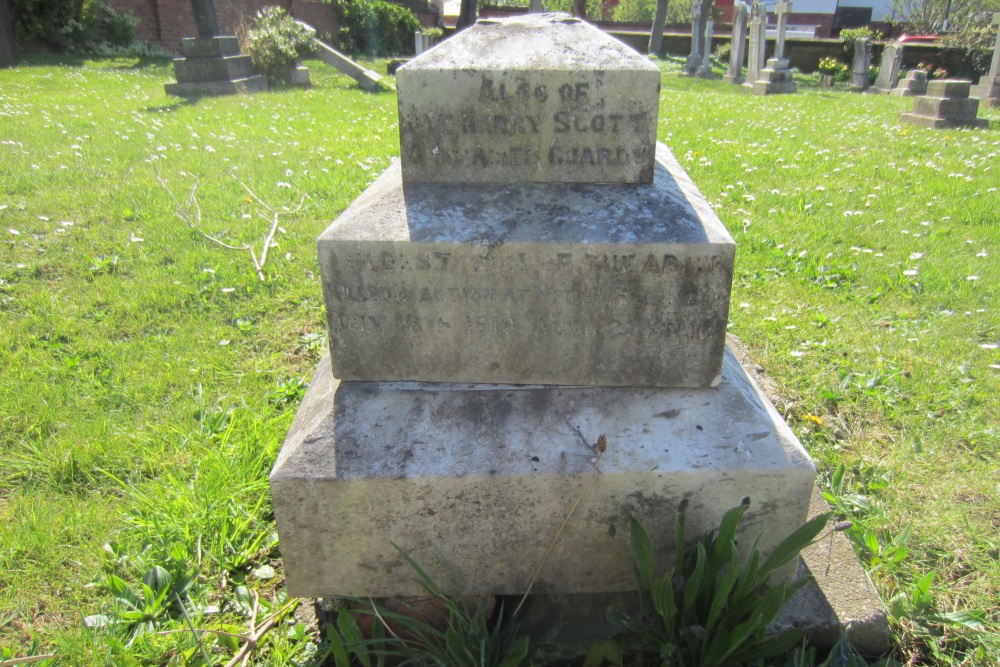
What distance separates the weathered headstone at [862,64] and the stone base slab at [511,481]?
2179 centimetres

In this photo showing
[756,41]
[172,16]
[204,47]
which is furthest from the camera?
[172,16]

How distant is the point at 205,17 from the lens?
38.9 ft

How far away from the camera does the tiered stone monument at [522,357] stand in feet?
5.29

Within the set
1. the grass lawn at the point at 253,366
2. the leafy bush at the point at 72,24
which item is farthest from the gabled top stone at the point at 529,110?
the leafy bush at the point at 72,24

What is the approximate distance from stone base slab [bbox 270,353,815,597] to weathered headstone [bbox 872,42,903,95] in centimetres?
1971

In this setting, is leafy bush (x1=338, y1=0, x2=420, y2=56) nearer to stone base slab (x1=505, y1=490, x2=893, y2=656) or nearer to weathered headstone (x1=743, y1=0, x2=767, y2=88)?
weathered headstone (x1=743, y1=0, x2=767, y2=88)

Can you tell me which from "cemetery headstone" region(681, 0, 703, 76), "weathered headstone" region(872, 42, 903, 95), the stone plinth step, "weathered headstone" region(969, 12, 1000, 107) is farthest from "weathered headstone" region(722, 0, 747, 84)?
the stone plinth step

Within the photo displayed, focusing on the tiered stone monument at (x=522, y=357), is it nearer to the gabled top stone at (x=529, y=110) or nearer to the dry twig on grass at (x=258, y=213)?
the gabled top stone at (x=529, y=110)

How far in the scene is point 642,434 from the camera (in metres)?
1.68

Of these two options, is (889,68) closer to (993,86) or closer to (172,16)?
(993,86)

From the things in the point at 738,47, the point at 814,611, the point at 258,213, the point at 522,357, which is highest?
the point at 738,47

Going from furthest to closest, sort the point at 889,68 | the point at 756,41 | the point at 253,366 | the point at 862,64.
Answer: the point at 862,64, the point at 889,68, the point at 756,41, the point at 253,366

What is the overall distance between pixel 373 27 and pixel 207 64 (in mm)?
14070

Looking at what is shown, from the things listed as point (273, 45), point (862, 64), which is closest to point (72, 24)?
point (273, 45)
